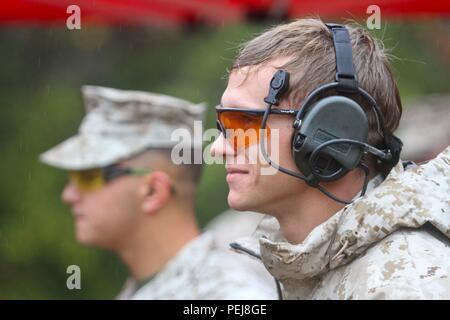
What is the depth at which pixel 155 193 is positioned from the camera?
4148 mm

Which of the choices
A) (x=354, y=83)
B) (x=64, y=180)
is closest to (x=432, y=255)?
(x=354, y=83)

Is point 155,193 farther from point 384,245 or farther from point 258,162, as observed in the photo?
point 384,245

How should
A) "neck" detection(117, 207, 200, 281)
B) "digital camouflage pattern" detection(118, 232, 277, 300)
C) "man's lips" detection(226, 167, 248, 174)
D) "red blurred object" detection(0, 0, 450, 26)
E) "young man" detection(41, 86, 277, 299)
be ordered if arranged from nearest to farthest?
"man's lips" detection(226, 167, 248, 174) → "digital camouflage pattern" detection(118, 232, 277, 300) → "young man" detection(41, 86, 277, 299) → "neck" detection(117, 207, 200, 281) → "red blurred object" detection(0, 0, 450, 26)

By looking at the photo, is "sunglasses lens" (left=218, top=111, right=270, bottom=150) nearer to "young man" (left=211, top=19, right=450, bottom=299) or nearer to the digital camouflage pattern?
"young man" (left=211, top=19, right=450, bottom=299)

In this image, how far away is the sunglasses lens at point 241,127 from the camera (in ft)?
7.66

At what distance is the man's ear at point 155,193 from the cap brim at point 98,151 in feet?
0.57

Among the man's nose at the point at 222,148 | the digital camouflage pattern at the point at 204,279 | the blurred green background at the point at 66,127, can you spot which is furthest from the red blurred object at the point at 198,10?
the man's nose at the point at 222,148

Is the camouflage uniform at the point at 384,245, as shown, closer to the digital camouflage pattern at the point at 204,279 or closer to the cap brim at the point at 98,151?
the digital camouflage pattern at the point at 204,279

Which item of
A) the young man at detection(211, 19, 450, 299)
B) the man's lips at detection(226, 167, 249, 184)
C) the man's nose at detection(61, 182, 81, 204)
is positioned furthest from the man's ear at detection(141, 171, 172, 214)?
the man's lips at detection(226, 167, 249, 184)

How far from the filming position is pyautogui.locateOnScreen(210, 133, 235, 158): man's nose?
2.39 meters

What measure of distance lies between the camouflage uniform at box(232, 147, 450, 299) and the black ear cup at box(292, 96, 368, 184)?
0.10 metres

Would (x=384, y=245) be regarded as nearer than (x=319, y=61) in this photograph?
Yes

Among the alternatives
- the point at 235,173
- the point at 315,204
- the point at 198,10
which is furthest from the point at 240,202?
the point at 198,10

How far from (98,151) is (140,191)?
297mm
